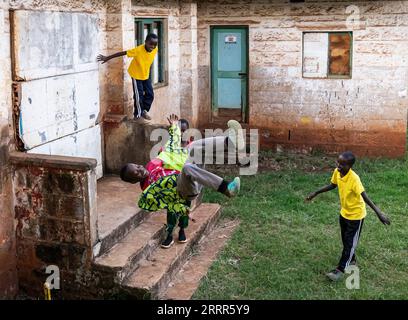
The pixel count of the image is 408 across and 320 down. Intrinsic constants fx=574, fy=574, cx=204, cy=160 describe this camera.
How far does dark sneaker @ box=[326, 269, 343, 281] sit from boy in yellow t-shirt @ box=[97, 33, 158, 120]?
12.1 feet

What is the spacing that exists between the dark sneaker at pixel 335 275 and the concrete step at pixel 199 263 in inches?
52.4

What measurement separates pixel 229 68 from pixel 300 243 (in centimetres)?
574

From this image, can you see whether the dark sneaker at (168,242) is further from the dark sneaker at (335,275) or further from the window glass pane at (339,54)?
the window glass pane at (339,54)

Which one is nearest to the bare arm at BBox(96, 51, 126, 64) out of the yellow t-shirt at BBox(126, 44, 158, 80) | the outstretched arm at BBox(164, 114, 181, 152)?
the yellow t-shirt at BBox(126, 44, 158, 80)

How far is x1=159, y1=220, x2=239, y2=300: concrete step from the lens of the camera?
5829mm

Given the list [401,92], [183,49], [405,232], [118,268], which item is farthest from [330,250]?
[183,49]

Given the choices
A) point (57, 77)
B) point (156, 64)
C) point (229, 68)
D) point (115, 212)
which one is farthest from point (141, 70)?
point (229, 68)

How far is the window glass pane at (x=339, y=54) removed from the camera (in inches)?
435

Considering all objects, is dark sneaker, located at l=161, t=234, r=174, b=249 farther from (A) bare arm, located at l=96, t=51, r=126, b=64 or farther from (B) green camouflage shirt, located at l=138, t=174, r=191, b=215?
(A) bare arm, located at l=96, t=51, r=126, b=64

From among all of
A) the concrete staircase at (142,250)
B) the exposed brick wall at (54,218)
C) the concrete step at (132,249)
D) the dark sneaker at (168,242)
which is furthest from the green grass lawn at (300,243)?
the exposed brick wall at (54,218)

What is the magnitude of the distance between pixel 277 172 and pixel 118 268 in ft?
17.3

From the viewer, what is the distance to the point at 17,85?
6000 mm

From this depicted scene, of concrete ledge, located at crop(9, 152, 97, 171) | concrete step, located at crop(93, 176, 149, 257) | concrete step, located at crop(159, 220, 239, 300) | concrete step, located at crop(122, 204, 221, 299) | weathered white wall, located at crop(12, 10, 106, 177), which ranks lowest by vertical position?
A: concrete step, located at crop(159, 220, 239, 300)

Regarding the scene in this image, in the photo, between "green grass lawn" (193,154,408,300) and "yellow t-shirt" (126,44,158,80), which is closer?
"green grass lawn" (193,154,408,300)
